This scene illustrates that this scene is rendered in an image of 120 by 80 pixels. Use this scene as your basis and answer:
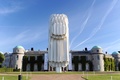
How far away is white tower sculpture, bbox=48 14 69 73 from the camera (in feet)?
134

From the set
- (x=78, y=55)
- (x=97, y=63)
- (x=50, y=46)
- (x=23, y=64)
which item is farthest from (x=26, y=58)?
(x=50, y=46)

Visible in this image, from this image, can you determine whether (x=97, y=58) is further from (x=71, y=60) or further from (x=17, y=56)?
(x=17, y=56)

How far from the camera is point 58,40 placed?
4334 cm

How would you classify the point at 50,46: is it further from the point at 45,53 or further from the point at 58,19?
the point at 45,53

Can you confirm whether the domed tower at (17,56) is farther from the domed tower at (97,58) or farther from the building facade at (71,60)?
the domed tower at (97,58)

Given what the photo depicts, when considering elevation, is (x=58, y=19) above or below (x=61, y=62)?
above

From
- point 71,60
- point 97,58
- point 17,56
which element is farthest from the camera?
point 71,60

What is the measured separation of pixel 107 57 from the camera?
111812 millimetres

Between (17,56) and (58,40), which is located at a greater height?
(17,56)

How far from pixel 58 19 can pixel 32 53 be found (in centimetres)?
6935

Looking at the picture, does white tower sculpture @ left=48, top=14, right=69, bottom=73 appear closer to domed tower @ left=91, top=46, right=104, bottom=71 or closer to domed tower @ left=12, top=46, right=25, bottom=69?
domed tower @ left=91, top=46, right=104, bottom=71

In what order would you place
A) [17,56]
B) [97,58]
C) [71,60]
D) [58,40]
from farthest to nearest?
[71,60], [17,56], [97,58], [58,40]

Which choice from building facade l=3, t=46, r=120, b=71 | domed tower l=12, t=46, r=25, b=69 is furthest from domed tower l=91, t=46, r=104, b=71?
domed tower l=12, t=46, r=25, b=69

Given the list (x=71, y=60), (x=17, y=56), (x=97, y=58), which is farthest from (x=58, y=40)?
(x=17, y=56)
